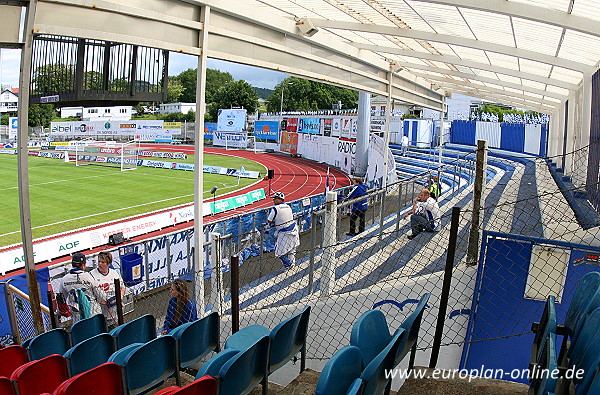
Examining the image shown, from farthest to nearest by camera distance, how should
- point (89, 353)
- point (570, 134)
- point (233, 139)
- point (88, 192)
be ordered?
point (233, 139) → point (88, 192) → point (570, 134) → point (89, 353)

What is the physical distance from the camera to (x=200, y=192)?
649cm

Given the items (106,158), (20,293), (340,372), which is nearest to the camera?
(340,372)

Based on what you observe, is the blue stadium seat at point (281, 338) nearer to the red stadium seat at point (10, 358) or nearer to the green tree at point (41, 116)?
the red stadium seat at point (10, 358)

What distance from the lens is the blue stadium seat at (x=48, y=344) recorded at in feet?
13.0

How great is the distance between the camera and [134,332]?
13.3 ft

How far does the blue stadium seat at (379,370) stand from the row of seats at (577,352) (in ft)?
2.26

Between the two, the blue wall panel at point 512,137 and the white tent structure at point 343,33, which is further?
the blue wall panel at point 512,137

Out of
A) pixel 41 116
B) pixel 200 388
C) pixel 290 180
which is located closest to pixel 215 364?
pixel 200 388

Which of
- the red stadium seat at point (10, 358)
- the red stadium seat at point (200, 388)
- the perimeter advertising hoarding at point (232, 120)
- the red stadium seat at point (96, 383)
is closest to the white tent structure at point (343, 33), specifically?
the red stadium seat at point (10, 358)

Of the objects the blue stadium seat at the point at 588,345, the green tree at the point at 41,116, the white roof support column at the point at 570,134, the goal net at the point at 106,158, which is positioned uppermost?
the green tree at the point at 41,116

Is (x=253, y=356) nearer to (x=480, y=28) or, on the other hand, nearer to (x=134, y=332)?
(x=134, y=332)

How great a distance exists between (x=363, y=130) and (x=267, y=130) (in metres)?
24.4

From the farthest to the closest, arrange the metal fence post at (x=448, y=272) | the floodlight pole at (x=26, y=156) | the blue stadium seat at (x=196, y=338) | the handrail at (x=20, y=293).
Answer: the handrail at (x=20, y=293) < the floodlight pole at (x=26, y=156) < the blue stadium seat at (x=196, y=338) < the metal fence post at (x=448, y=272)

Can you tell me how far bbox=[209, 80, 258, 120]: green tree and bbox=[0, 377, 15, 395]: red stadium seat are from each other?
3169 inches
